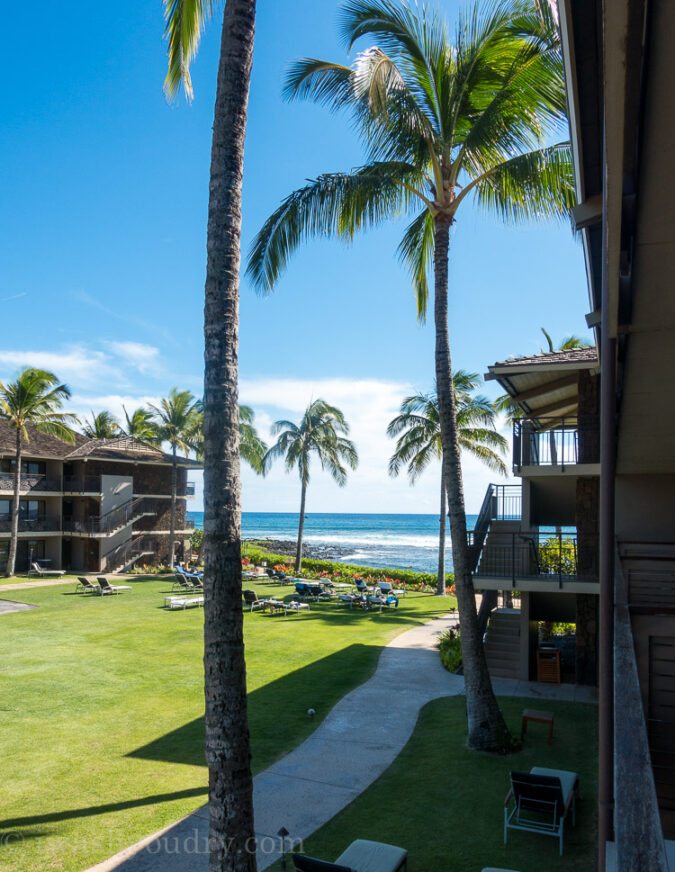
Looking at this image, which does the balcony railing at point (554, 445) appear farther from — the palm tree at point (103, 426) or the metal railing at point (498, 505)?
the palm tree at point (103, 426)

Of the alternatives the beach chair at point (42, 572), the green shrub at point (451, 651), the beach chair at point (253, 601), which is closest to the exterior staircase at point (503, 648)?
the green shrub at point (451, 651)

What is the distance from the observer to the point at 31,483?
121ft

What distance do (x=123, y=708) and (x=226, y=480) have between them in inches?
338

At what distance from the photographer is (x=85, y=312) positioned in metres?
34.5

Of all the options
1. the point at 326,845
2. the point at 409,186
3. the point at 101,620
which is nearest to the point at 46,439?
the point at 101,620

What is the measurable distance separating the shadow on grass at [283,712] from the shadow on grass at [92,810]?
1025mm

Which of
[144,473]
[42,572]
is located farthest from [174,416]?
[42,572]

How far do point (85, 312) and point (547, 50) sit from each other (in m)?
31.2

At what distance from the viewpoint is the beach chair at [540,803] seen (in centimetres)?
692

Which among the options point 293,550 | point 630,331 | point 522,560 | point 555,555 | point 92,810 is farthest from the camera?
point 293,550

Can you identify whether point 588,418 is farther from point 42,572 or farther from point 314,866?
point 42,572

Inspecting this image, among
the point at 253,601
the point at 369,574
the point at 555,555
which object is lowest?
the point at 369,574

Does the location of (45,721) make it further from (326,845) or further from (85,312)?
(85,312)

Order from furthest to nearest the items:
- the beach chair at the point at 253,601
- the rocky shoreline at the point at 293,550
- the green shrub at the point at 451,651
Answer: the rocky shoreline at the point at 293,550 → the beach chair at the point at 253,601 → the green shrub at the point at 451,651
